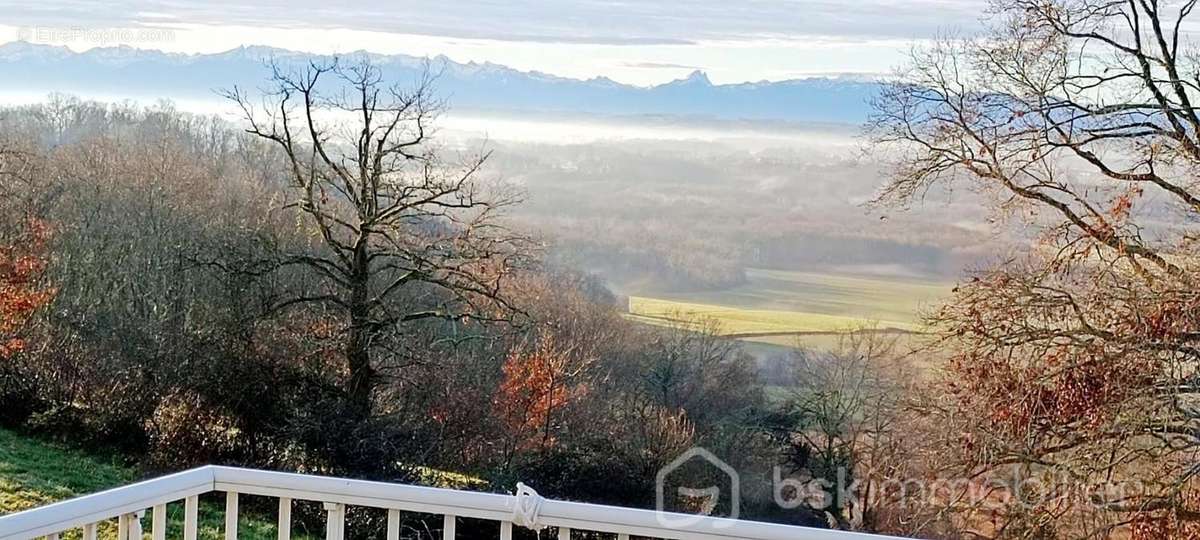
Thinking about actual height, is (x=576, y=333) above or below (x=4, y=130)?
below

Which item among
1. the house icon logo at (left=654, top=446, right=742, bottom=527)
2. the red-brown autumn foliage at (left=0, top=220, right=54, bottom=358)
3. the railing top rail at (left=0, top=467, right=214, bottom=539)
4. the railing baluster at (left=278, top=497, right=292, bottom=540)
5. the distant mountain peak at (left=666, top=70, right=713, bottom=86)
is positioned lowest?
the house icon logo at (left=654, top=446, right=742, bottom=527)

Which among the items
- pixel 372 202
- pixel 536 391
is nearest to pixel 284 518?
pixel 372 202

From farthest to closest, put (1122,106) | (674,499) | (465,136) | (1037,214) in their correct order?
(465,136)
(674,499)
(1037,214)
(1122,106)

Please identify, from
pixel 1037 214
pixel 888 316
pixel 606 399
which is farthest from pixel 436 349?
pixel 1037 214

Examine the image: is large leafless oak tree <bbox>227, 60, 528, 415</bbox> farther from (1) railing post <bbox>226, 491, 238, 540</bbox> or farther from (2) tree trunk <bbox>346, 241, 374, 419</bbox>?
(1) railing post <bbox>226, 491, 238, 540</bbox>

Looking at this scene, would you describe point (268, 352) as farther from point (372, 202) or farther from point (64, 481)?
point (64, 481)

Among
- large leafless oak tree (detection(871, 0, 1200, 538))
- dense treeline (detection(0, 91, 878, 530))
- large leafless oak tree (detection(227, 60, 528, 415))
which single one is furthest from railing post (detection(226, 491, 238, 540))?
large leafless oak tree (detection(227, 60, 528, 415))

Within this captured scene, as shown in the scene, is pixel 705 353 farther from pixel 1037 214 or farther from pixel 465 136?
pixel 1037 214
